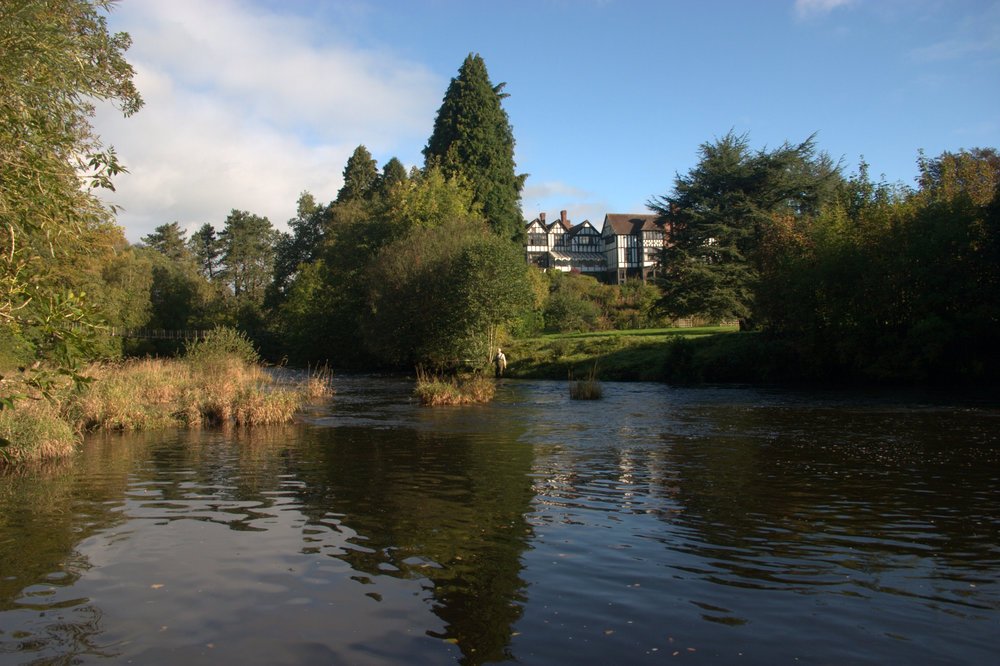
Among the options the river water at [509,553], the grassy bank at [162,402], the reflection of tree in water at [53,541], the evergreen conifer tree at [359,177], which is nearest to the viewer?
the river water at [509,553]

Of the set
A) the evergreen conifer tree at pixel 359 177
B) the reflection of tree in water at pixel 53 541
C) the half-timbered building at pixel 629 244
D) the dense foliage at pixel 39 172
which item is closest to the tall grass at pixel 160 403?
the reflection of tree in water at pixel 53 541

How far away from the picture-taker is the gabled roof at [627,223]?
10462 centimetres

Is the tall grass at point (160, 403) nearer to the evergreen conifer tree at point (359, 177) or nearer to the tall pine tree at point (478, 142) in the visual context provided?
the tall pine tree at point (478, 142)

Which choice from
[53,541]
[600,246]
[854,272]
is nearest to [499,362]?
[854,272]

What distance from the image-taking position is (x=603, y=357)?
1673 inches

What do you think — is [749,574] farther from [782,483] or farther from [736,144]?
[736,144]

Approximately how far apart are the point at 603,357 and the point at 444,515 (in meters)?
32.4

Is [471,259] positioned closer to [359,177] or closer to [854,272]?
[854,272]

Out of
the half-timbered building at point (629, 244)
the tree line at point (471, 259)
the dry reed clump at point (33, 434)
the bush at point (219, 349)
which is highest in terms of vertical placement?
the half-timbered building at point (629, 244)

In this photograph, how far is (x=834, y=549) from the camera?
29.3ft

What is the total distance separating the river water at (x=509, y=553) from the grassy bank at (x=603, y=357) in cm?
2203

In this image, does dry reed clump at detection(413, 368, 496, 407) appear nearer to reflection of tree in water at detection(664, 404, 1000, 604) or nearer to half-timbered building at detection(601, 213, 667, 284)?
reflection of tree in water at detection(664, 404, 1000, 604)

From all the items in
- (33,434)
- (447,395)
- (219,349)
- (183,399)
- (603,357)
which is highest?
(219,349)

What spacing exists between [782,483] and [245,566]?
902cm
